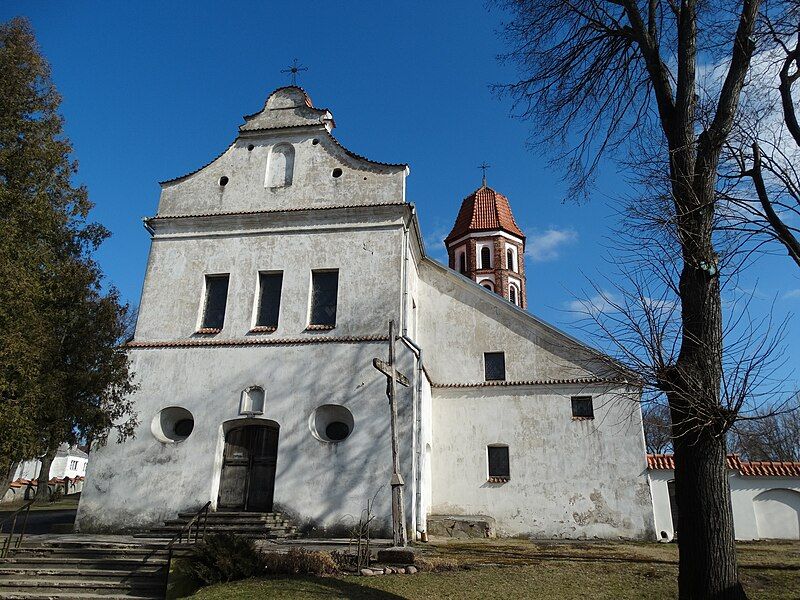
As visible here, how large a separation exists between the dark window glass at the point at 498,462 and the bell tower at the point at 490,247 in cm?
1629

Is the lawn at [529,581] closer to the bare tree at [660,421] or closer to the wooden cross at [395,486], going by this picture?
the wooden cross at [395,486]

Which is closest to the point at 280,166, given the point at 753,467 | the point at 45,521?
the point at 45,521

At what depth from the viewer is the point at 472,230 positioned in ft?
114

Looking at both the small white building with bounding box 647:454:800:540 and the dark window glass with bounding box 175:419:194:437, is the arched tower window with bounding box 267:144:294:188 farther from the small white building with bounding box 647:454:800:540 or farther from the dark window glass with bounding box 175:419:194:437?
the small white building with bounding box 647:454:800:540

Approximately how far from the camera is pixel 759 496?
62.4 ft

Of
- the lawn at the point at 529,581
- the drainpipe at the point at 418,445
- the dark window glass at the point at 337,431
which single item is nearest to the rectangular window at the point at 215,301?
the dark window glass at the point at 337,431

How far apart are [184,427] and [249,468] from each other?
87.8 inches

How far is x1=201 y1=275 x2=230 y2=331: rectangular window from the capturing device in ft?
54.4

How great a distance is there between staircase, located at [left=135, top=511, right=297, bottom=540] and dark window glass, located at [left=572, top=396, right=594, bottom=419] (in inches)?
338

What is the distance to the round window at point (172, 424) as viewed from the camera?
15.4 meters

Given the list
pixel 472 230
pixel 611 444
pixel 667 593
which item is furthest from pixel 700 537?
pixel 472 230

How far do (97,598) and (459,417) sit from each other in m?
10.6

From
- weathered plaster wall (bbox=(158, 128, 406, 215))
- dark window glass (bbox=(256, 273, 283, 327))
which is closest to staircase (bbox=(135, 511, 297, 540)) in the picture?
dark window glass (bbox=(256, 273, 283, 327))

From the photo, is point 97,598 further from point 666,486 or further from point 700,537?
point 666,486
